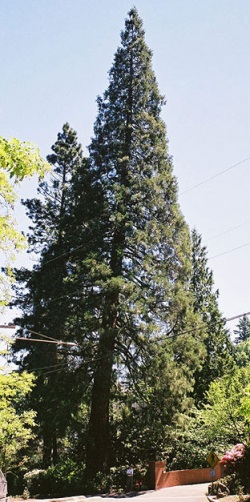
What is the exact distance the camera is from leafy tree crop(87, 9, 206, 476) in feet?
74.0

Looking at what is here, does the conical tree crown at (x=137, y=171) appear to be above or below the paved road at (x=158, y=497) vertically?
above

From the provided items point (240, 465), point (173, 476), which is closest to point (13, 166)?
point (240, 465)

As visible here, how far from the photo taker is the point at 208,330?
35.4 m

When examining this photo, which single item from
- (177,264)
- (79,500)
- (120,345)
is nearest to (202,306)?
(177,264)

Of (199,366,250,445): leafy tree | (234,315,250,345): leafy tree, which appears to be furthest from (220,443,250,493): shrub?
(234,315,250,345): leafy tree

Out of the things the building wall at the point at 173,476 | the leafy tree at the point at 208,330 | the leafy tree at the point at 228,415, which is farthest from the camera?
the leafy tree at the point at 208,330

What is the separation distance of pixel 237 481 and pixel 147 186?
1550 centimetres

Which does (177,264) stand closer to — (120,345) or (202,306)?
(120,345)

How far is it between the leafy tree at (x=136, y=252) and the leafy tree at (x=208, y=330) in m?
8.68

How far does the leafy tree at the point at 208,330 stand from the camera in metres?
34.3

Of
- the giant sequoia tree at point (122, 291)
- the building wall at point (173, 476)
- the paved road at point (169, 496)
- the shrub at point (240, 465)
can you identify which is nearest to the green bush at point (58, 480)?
the giant sequoia tree at point (122, 291)

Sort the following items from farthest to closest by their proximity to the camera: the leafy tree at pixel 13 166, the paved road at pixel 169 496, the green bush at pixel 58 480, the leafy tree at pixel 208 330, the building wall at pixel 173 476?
1. the leafy tree at pixel 208 330
2. the building wall at pixel 173 476
3. the green bush at pixel 58 480
4. the paved road at pixel 169 496
5. the leafy tree at pixel 13 166

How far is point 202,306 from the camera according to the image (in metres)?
38.0

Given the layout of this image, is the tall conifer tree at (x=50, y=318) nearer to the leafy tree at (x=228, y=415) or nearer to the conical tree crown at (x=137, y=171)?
the conical tree crown at (x=137, y=171)
